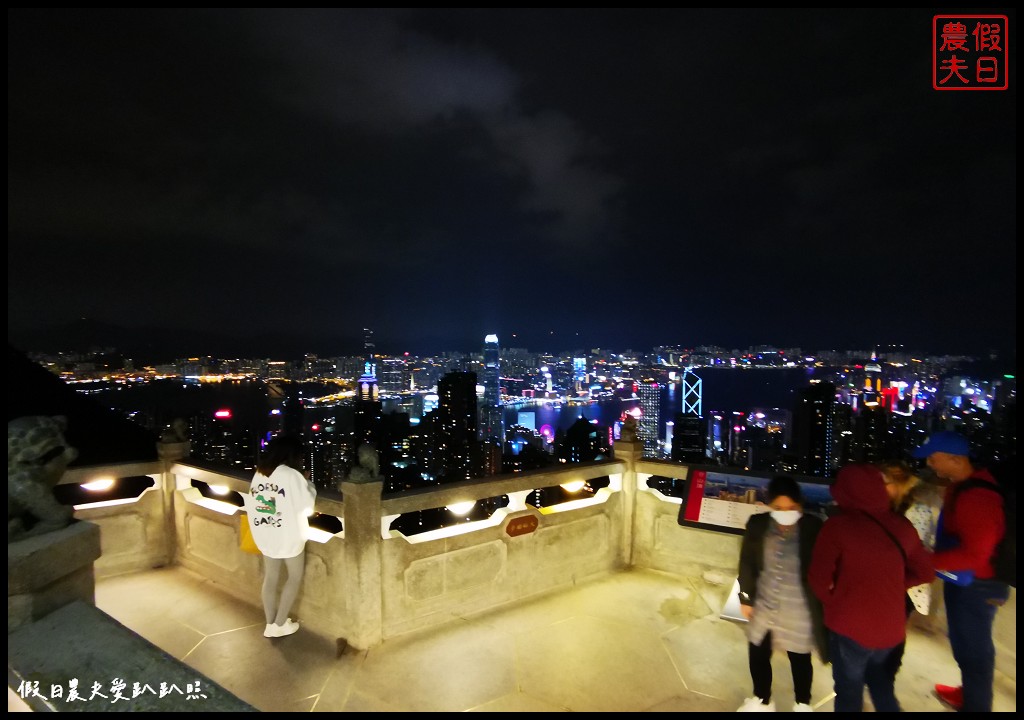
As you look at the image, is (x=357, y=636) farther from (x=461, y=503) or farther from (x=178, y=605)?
(x=178, y=605)

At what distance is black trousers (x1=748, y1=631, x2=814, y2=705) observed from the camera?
3.21 m

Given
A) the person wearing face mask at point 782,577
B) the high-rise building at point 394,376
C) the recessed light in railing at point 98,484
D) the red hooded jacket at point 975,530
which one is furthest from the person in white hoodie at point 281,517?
the high-rise building at point 394,376

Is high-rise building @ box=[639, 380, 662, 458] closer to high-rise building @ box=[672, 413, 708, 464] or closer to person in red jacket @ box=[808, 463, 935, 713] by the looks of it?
high-rise building @ box=[672, 413, 708, 464]

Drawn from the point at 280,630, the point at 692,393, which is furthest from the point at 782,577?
the point at 692,393

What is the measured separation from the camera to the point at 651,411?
100 m

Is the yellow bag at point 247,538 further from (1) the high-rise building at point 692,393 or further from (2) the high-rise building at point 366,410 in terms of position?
(1) the high-rise building at point 692,393

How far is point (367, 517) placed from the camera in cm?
425

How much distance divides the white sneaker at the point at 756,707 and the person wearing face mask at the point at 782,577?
44 cm

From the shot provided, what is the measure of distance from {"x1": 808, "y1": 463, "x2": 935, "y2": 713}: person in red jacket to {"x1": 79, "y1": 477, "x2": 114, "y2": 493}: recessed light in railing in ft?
22.1

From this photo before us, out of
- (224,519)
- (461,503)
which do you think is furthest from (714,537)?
(224,519)

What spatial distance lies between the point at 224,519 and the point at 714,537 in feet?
17.6

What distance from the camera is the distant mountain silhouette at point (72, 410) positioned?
11.3m

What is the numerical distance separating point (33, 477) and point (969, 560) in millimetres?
5538

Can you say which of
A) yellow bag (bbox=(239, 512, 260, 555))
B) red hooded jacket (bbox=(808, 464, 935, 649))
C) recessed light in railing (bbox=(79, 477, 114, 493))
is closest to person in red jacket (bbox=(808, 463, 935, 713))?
red hooded jacket (bbox=(808, 464, 935, 649))
